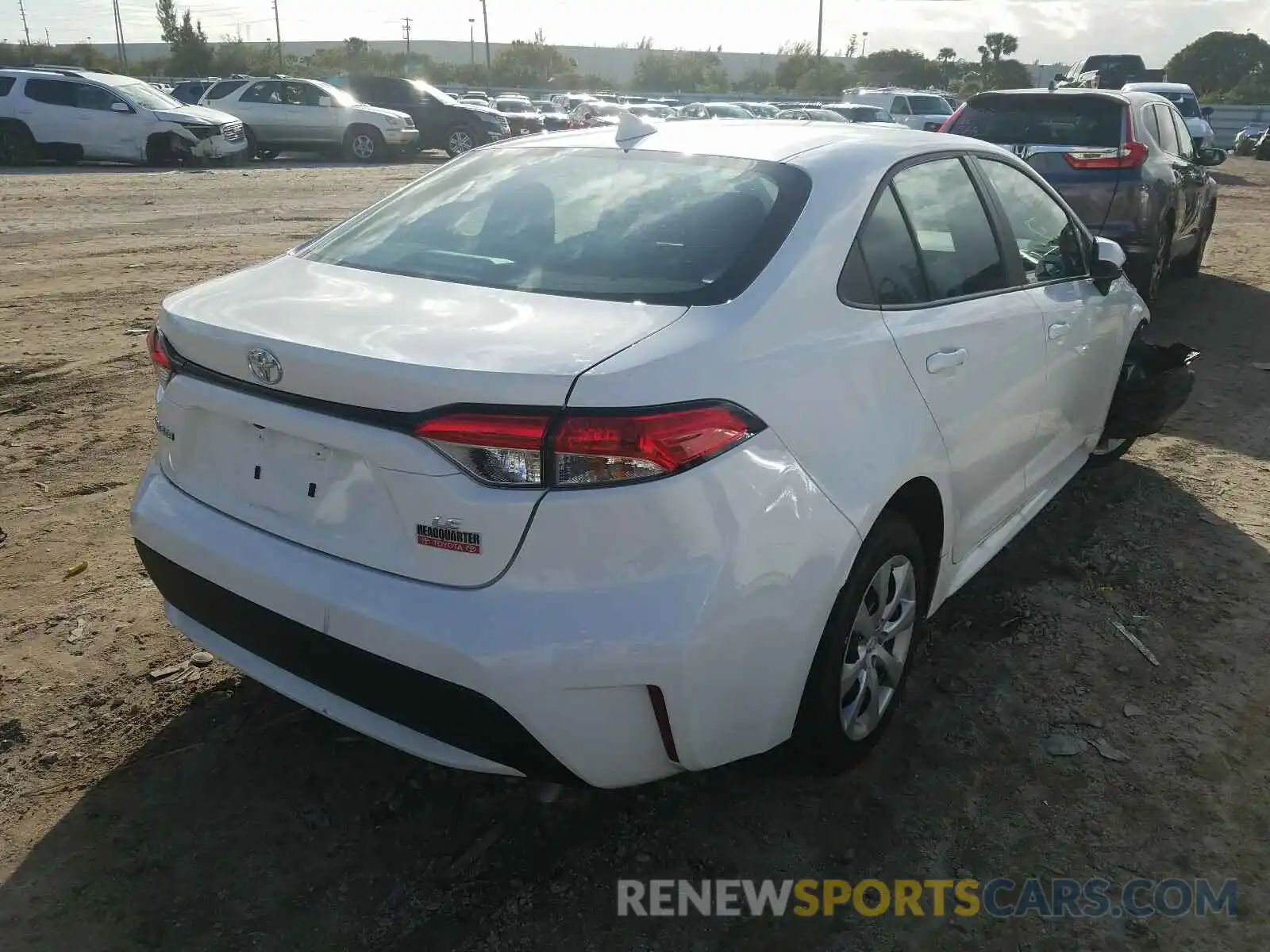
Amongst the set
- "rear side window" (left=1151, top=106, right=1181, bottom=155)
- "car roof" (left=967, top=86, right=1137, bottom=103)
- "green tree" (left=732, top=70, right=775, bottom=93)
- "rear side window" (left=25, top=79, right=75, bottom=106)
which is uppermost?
"green tree" (left=732, top=70, right=775, bottom=93)

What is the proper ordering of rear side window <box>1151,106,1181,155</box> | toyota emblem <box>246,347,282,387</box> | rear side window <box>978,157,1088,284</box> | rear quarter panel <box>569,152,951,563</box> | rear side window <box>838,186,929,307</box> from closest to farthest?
rear quarter panel <box>569,152,951,563</box>
toyota emblem <box>246,347,282,387</box>
rear side window <box>838,186,929,307</box>
rear side window <box>978,157,1088,284</box>
rear side window <box>1151,106,1181,155</box>

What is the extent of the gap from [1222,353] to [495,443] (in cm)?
700

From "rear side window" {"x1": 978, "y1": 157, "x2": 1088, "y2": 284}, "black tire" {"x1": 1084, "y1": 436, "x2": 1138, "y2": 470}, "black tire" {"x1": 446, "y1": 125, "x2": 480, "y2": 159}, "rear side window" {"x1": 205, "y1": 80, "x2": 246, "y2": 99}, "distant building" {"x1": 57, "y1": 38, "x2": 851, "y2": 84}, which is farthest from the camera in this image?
"distant building" {"x1": 57, "y1": 38, "x2": 851, "y2": 84}

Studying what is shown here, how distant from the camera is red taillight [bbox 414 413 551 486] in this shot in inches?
75.8

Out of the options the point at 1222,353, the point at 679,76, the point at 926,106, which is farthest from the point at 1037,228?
the point at 679,76

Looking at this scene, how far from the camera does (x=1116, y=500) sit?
4680mm

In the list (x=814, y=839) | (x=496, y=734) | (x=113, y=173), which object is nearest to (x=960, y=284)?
(x=814, y=839)

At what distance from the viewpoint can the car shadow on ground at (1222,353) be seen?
564 cm

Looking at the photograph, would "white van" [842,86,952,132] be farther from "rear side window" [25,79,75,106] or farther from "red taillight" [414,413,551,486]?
"red taillight" [414,413,551,486]

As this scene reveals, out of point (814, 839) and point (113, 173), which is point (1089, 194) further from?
point (113, 173)

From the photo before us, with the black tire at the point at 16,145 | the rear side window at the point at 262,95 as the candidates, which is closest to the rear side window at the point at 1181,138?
the black tire at the point at 16,145

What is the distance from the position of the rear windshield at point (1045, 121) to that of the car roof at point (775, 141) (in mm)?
4760

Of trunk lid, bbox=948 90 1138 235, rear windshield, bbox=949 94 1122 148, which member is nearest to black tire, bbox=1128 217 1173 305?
trunk lid, bbox=948 90 1138 235

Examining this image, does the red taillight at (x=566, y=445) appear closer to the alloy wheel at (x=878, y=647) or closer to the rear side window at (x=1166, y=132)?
the alloy wheel at (x=878, y=647)
